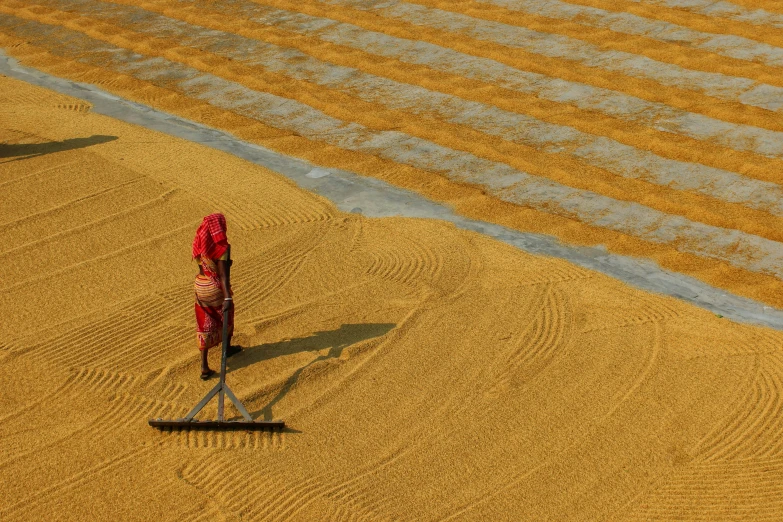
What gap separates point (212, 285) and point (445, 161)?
5498 mm

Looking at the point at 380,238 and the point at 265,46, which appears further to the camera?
the point at 265,46

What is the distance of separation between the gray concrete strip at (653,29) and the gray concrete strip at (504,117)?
2545mm

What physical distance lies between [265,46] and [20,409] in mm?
10701

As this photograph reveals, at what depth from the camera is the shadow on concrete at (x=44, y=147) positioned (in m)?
12.2

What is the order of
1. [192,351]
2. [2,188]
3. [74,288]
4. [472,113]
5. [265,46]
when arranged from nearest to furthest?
[192,351] → [74,288] → [2,188] → [472,113] → [265,46]

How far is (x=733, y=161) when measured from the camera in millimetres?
11602

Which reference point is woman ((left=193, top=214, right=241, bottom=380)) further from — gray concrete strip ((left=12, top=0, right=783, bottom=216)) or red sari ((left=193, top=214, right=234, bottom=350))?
gray concrete strip ((left=12, top=0, right=783, bottom=216))

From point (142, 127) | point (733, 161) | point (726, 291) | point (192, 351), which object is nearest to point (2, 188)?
point (142, 127)

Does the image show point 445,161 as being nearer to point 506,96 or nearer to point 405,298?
point 506,96

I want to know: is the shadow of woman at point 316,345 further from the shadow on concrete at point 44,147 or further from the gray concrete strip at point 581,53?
the gray concrete strip at point 581,53

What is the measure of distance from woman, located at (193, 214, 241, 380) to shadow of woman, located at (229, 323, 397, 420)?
13.1 inches

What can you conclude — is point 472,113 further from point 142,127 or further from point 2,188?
point 2,188

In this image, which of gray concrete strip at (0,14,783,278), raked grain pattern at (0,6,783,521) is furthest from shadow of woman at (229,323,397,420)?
gray concrete strip at (0,14,783,278)

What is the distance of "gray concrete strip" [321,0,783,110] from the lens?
44.3 feet
